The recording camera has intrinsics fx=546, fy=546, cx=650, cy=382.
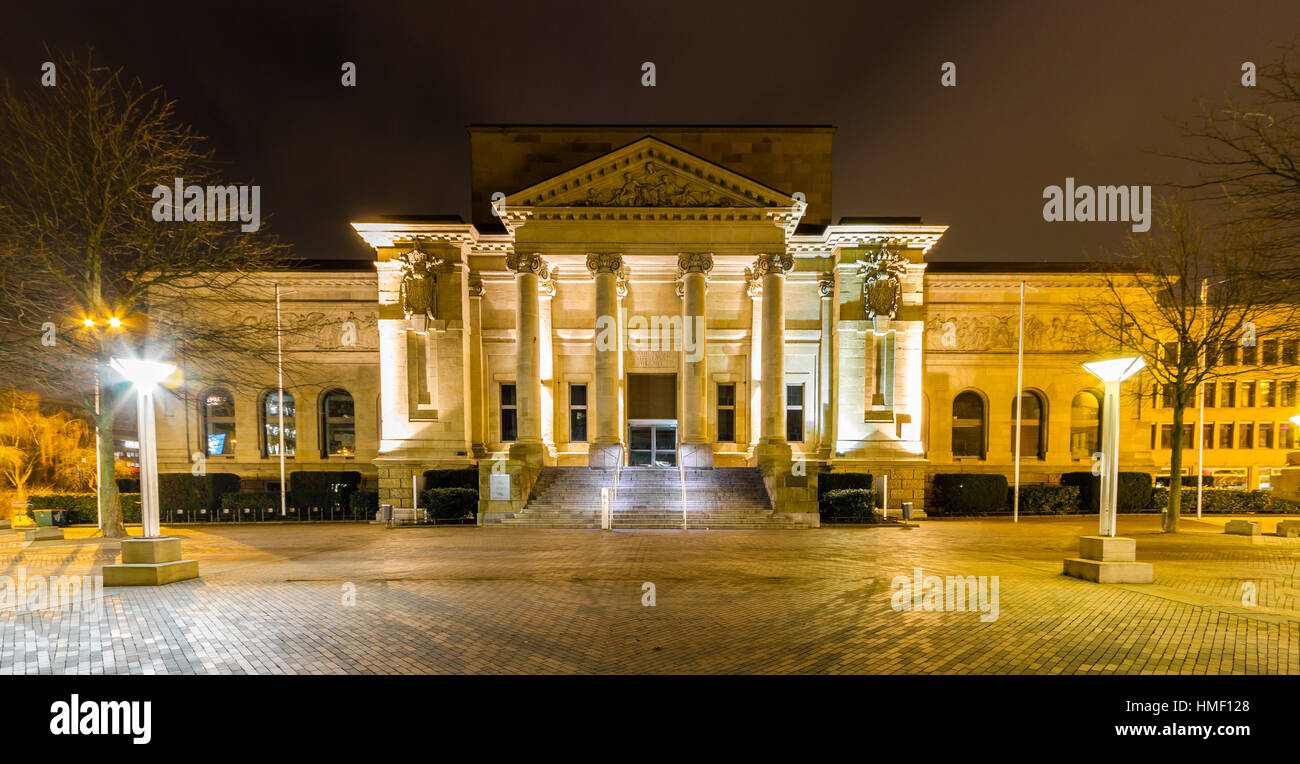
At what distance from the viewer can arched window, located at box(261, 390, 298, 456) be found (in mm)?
29344

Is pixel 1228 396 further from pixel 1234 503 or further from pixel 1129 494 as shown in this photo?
pixel 1129 494

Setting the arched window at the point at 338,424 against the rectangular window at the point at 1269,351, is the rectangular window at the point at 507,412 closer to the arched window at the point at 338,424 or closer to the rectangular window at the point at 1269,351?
the arched window at the point at 338,424

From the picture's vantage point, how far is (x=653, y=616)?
8.51 meters

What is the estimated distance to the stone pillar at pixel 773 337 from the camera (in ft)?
77.1

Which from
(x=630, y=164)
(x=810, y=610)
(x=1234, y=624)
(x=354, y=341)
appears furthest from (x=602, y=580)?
(x=354, y=341)

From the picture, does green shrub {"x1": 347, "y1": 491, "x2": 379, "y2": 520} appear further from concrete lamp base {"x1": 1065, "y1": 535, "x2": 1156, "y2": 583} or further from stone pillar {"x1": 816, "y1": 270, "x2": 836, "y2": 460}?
concrete lamp base {"x1": 1065, "y1": 535, "x2": 1156, "y2": 583}

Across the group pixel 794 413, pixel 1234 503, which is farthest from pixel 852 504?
pixel 1234 503

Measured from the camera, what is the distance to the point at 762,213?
77.4 feet

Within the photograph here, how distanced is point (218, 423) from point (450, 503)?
60.6 feet

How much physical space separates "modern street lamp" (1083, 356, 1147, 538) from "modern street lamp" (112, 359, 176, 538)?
1865 cm

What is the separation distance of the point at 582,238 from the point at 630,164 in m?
3.79

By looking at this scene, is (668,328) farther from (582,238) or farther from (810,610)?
(810,610)

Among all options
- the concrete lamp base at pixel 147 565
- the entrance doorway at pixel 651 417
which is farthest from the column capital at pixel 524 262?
the concrete lamp base at pixel 147 565

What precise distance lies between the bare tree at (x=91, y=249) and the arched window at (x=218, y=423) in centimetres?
1159
